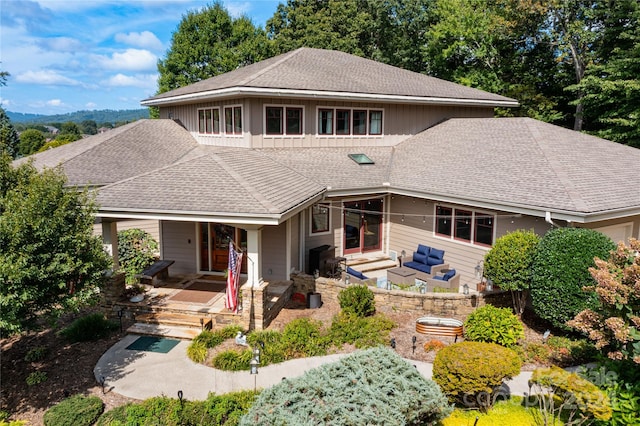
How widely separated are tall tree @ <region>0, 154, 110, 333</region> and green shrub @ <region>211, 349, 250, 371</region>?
2951mm

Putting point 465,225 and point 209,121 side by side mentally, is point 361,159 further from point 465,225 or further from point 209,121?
point 209,121

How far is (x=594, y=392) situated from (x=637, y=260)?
231 cm

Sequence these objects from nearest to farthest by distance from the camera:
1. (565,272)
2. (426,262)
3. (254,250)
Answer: (565,272) < (254,250) < (426,262)

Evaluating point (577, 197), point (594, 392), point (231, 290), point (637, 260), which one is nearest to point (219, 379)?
point (231, 290)

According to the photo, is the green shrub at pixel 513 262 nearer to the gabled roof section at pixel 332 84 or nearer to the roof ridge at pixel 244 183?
the roof ridge at pixel 244 183

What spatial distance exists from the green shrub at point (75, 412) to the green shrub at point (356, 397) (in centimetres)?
349

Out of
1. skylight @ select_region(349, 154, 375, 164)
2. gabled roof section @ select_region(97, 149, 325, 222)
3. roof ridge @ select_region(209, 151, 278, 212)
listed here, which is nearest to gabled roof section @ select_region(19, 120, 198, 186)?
gabled roof section @ select_region(97, 149, 325, 222)

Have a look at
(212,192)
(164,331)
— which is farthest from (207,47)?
(164,331)

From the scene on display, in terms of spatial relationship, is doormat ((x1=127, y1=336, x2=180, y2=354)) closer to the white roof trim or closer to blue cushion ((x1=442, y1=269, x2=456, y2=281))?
blue cushion ((x1=442, y1=269, x2=456, y2=281))

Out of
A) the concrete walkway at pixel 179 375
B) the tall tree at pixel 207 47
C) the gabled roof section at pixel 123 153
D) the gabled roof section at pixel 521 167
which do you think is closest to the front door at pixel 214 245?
the gabled roof section at pixel 123 153

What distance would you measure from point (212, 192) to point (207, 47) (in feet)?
109

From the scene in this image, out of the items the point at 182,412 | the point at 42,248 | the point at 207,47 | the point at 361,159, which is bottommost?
the point at 182,412

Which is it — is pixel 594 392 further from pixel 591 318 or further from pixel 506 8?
pixel 506 8

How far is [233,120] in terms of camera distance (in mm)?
17078
